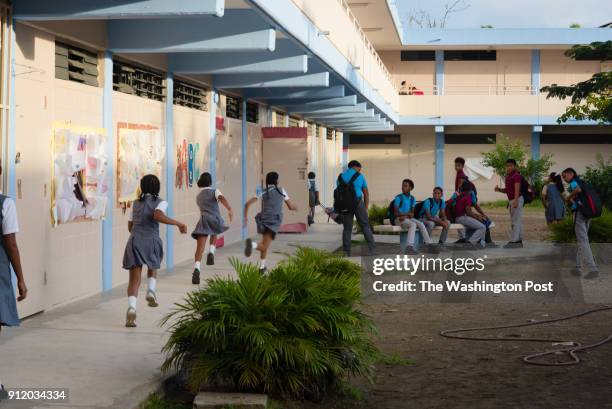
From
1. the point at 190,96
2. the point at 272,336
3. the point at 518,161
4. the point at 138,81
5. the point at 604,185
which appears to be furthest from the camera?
the point at 518,161

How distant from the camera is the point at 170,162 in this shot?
1645 cm

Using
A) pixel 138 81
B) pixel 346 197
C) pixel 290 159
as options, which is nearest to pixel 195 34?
pixel 138 81

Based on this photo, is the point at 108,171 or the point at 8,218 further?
the point at 108,171

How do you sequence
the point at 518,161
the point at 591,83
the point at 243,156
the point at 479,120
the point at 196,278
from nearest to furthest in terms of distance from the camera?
the point at 196,278, the point at 243,156, the point at 591,83, the point at 518,161, the point at 479,120

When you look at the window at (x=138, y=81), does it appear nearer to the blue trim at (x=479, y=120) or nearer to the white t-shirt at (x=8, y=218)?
the white t-shirt at (x=8, y=218)

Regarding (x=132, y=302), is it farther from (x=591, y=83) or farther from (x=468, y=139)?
(x=468, y=139)

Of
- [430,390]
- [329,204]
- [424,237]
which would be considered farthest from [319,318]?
[329,204]

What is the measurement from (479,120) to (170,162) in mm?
33274

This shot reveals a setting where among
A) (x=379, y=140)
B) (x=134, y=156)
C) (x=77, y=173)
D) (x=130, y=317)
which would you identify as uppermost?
(x=379, y=140)

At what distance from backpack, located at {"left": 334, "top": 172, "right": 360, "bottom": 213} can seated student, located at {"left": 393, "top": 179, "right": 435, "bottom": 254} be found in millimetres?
1036

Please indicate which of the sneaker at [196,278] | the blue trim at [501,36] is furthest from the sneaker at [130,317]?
the blue trim at [501,36]

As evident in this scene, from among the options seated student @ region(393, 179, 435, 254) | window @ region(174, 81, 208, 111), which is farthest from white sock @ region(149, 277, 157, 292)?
seated student @ region(393, 179, 435, 254)

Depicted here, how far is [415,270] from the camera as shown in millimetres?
16094

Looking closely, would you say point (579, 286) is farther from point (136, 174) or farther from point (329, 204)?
point (329, 204)
